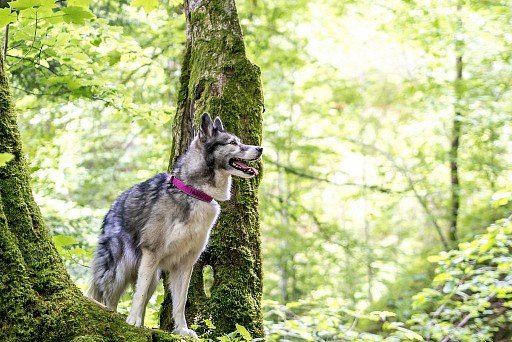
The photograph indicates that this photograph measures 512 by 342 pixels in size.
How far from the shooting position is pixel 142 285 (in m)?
3.78

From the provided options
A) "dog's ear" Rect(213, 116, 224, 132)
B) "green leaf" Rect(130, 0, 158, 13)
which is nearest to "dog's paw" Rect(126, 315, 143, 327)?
"dog's ear" Rect(213, 116, 224, 132)

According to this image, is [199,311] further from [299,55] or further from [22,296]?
[299,55]

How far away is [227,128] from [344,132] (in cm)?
978

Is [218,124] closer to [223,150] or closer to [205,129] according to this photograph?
[205,129]

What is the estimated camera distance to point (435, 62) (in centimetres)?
1130

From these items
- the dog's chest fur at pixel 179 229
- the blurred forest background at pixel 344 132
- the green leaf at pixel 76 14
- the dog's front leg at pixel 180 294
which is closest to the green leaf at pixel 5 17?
the green leaf at pixel 76 14

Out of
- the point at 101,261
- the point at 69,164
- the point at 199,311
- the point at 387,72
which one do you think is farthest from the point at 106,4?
the point at 387,72

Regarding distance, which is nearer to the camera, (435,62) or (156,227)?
(156,227)

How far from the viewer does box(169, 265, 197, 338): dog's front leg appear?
3.86m

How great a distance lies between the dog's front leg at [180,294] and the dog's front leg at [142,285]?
21 centimetres

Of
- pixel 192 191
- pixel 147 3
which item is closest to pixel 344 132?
pixel 147 3

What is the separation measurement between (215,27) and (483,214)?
825 cm

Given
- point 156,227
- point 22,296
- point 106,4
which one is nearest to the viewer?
point 22,296

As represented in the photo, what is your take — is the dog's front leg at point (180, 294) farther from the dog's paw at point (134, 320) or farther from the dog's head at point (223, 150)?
the dog's head at point (223, 150)
